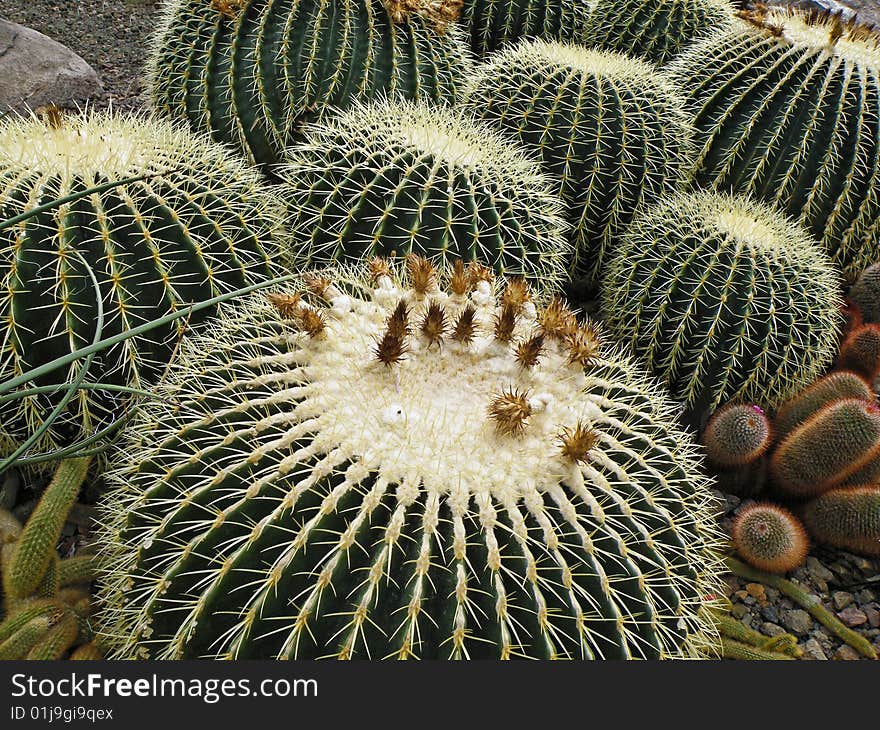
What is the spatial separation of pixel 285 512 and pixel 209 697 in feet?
1.18

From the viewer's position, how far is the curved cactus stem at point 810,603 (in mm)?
2621

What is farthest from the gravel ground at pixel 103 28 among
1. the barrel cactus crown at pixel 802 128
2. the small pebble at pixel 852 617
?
the small pebble at pixel 852 617

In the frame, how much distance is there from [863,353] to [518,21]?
102 inches

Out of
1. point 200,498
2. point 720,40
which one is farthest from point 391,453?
point 720,40

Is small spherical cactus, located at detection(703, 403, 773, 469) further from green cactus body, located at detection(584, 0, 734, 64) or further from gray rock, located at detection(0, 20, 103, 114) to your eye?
gray rock, located at detection(0, 20, 103, 114)

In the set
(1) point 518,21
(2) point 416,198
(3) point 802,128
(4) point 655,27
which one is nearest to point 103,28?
(1) point 518,21

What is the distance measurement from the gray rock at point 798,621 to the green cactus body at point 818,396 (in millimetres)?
708

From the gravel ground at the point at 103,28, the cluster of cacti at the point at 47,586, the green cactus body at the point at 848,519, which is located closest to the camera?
the cluster of cacti at the point at 47,586

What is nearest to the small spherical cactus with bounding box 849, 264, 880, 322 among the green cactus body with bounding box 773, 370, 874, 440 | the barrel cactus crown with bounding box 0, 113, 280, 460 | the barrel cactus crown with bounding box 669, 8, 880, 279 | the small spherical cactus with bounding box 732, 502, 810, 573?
the barrel cactus crown with bounding box 669, 8, 880, 279

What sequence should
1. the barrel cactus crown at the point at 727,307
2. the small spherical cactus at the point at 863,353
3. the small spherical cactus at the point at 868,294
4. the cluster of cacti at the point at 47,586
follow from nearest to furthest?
1. the cluster of cacti at the point at 47,586
2. the barrel cactus crown at the point at 727,307
3. the small spherical cactus at the point at 863,353
4. the small spherical cactus at the point at 868,294

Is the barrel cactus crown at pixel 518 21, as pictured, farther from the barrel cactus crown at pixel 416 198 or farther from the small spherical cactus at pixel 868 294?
the small spherical cactus at pixel 868 294

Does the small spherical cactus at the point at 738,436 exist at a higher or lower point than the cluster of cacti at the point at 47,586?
higher

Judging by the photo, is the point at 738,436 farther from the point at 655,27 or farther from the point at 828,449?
the point at 655,27

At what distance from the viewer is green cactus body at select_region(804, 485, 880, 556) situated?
2.84 m
